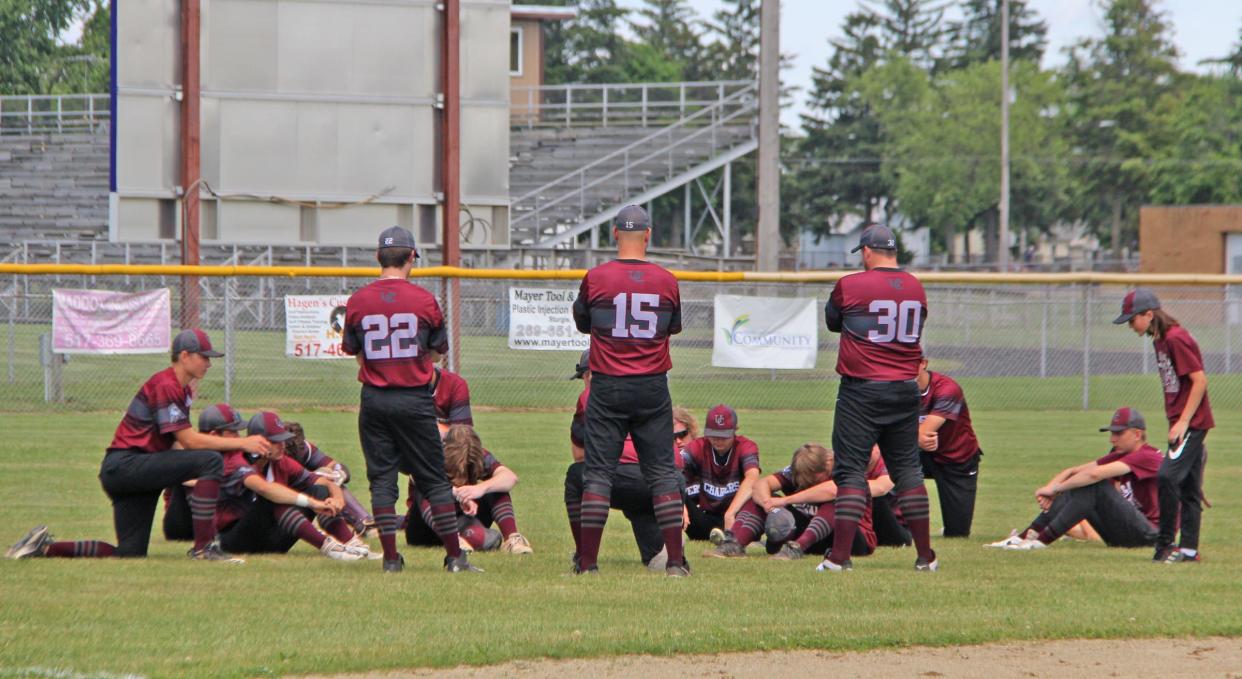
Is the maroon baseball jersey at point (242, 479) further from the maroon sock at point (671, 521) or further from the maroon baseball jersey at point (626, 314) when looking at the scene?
the maroon sock at point (671, 521)

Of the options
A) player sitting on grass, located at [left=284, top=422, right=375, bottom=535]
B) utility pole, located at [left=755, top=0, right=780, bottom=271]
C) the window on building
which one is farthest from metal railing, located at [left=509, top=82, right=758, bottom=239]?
player sitting on grass, located at [left=284, top=422, right=375, bottom=535]

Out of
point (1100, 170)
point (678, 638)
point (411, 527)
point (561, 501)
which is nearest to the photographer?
point (678, 638)

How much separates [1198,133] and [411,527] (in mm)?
55456

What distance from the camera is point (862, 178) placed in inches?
2766

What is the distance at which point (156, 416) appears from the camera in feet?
26.9

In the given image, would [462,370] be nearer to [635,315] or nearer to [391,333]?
[391,333]

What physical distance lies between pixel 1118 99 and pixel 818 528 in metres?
60.8

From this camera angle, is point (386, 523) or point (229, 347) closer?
point (386, 523)

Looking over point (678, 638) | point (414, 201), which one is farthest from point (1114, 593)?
point (414, 201)

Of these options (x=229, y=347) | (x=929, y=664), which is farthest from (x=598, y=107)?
(x=929, y=664)

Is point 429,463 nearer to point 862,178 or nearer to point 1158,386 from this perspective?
point 1158,386

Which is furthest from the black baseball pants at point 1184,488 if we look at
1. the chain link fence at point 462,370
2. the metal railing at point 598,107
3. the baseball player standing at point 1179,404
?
the metal railing at point 598,107

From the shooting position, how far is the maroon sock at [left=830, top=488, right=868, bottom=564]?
811 centimetres

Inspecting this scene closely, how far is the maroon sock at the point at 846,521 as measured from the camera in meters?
8.11
